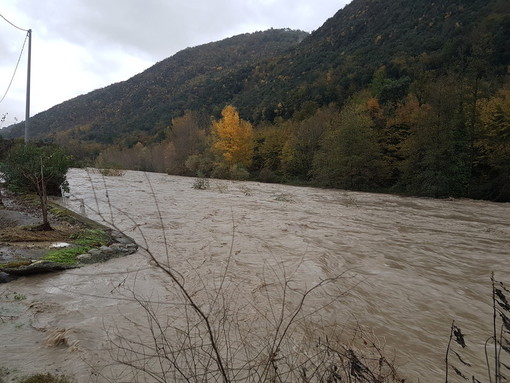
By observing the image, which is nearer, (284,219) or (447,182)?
(284,219)

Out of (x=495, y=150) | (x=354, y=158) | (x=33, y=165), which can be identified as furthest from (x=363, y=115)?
(x=33, y=165)

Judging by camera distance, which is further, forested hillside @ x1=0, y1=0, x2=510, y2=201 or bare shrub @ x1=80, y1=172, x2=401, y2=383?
forested hillside @ x1=0, y1=0, x2=510, y2=201

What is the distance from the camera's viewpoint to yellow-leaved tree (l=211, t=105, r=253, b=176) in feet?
138

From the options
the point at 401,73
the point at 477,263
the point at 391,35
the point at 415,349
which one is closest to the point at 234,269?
the point at 415,349

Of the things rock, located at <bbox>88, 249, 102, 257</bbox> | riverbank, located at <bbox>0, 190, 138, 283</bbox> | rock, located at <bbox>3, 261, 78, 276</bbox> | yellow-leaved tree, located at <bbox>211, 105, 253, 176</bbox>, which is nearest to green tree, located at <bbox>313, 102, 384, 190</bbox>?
yellow-leaved tree, located at <bbox>211, 105, 253, 176</bbox>

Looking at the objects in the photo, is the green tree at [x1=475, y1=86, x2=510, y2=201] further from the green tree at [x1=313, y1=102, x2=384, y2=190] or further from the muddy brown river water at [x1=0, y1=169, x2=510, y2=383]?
the muddy brown river water at [x1=0, y1=169, x2=510, y2=383]

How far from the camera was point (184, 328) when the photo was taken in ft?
13.2

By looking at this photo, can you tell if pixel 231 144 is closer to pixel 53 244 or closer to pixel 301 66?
pixel 53 244

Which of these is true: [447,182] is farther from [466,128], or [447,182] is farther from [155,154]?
[155,154]

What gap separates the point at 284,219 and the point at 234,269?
626 cm

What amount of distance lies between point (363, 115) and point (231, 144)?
16902mm

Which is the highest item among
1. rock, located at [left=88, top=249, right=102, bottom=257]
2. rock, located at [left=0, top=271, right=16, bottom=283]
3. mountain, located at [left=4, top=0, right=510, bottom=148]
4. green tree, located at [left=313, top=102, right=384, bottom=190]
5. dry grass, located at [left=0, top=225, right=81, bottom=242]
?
mountain, located at [left=4, top=0, right=510, bottom=148]

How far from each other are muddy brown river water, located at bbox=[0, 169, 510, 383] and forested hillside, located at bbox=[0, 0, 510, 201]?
16286 millimetres

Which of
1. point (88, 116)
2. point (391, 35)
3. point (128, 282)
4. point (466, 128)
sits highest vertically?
point (391, 35)
